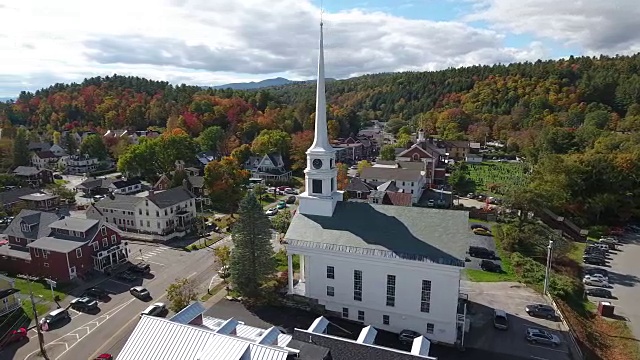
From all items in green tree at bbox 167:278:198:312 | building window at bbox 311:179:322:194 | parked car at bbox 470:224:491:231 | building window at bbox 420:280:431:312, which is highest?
building window at bbox 311:179:322:194

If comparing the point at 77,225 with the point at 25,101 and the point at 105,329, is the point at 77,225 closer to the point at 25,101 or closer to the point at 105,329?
the point at 105,329

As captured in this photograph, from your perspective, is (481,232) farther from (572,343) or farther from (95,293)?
(95,293)

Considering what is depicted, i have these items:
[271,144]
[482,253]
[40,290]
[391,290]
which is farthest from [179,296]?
[271,144]

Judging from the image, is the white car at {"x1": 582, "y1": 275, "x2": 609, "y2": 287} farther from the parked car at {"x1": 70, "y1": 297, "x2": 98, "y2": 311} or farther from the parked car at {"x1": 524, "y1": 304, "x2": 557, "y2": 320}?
the parked car at {"x1": 70, "y1": 297, "x2": 98, "y2": 311}

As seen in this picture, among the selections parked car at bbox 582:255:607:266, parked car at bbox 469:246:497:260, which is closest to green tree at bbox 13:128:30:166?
parked car at bbox 469:246:497:260

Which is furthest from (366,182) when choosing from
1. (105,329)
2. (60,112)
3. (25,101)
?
(25,101)
